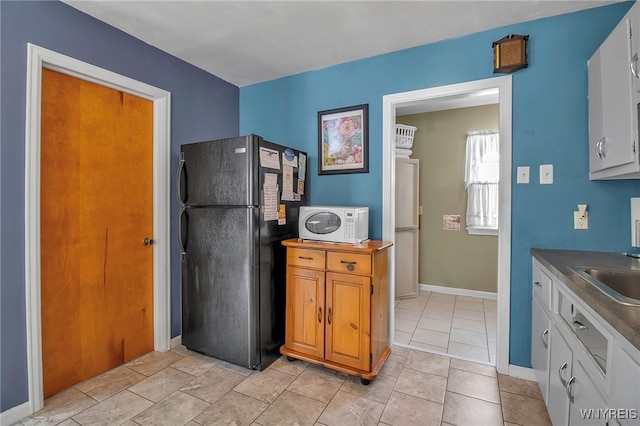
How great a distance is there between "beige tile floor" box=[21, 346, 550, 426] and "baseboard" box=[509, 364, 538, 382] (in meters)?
0.05

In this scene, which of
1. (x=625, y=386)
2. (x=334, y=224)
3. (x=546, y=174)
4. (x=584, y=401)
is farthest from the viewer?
(x=334, y=224)

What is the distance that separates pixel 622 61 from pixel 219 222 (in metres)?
2.57

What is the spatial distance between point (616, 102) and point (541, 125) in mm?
530

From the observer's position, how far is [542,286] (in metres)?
1.75

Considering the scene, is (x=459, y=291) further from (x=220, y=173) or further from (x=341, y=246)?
(x=220, y=173)

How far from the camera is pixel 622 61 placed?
145 centimetres

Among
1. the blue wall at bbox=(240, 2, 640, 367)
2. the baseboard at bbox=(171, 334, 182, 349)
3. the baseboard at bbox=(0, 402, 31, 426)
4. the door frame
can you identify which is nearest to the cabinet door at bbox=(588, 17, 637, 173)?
the blue wall at bbox=(240, 2, 640, 367)

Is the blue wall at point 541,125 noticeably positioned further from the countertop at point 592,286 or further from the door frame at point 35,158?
the door frame at point 35,158

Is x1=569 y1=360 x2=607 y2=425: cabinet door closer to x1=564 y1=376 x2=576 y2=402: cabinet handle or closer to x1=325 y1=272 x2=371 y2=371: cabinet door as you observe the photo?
x1=564 y1=376 x2=576 y2=402: cabinet handle

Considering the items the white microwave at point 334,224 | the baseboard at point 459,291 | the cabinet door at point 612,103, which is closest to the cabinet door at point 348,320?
the white microwave at point 334,224

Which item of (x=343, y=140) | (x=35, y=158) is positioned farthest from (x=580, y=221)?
(x=35, y=158)

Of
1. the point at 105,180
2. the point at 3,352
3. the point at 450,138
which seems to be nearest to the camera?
the point at 3,352

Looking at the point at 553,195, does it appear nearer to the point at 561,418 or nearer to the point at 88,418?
the point at 561,418

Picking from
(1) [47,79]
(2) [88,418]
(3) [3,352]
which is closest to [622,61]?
(1) [47,79]
